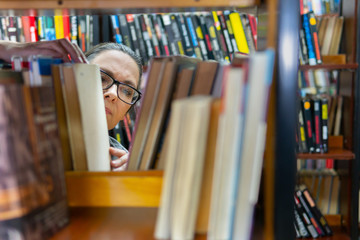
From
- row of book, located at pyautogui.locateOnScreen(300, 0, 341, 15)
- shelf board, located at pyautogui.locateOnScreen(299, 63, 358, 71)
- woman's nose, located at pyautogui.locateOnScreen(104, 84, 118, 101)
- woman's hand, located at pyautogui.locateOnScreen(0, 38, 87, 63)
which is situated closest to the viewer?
woman's hand, located at pyautogui.locateOnScreen(0, 38, 87, 63)

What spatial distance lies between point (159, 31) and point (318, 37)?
3.35ft

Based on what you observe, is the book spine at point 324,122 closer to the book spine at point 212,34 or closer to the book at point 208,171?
the book spine at point 212,34

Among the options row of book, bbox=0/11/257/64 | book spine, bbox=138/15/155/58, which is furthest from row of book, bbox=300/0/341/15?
book spine, bbox=138/15/155/58

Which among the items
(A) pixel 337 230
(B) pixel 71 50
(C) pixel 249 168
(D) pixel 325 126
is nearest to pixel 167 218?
(C) pixel 249 168

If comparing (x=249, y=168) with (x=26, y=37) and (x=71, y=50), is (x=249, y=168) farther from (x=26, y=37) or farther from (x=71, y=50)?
(x=26, y=37)

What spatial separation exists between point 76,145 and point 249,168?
1.20 ft

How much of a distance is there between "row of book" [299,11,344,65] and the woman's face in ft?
3.75

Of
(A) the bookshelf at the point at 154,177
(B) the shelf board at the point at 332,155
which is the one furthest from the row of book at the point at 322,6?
(A) the bookshelf at the point at 154,177

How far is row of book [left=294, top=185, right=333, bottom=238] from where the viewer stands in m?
2.32

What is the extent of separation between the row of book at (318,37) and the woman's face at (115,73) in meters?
1.14

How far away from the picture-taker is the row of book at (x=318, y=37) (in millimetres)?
2221

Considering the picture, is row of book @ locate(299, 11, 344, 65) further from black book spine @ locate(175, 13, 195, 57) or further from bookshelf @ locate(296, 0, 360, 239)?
black book spine @ locate(175, 13, 195, 57)

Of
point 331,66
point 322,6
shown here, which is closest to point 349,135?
point 331,66

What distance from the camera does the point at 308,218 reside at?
2.33m
